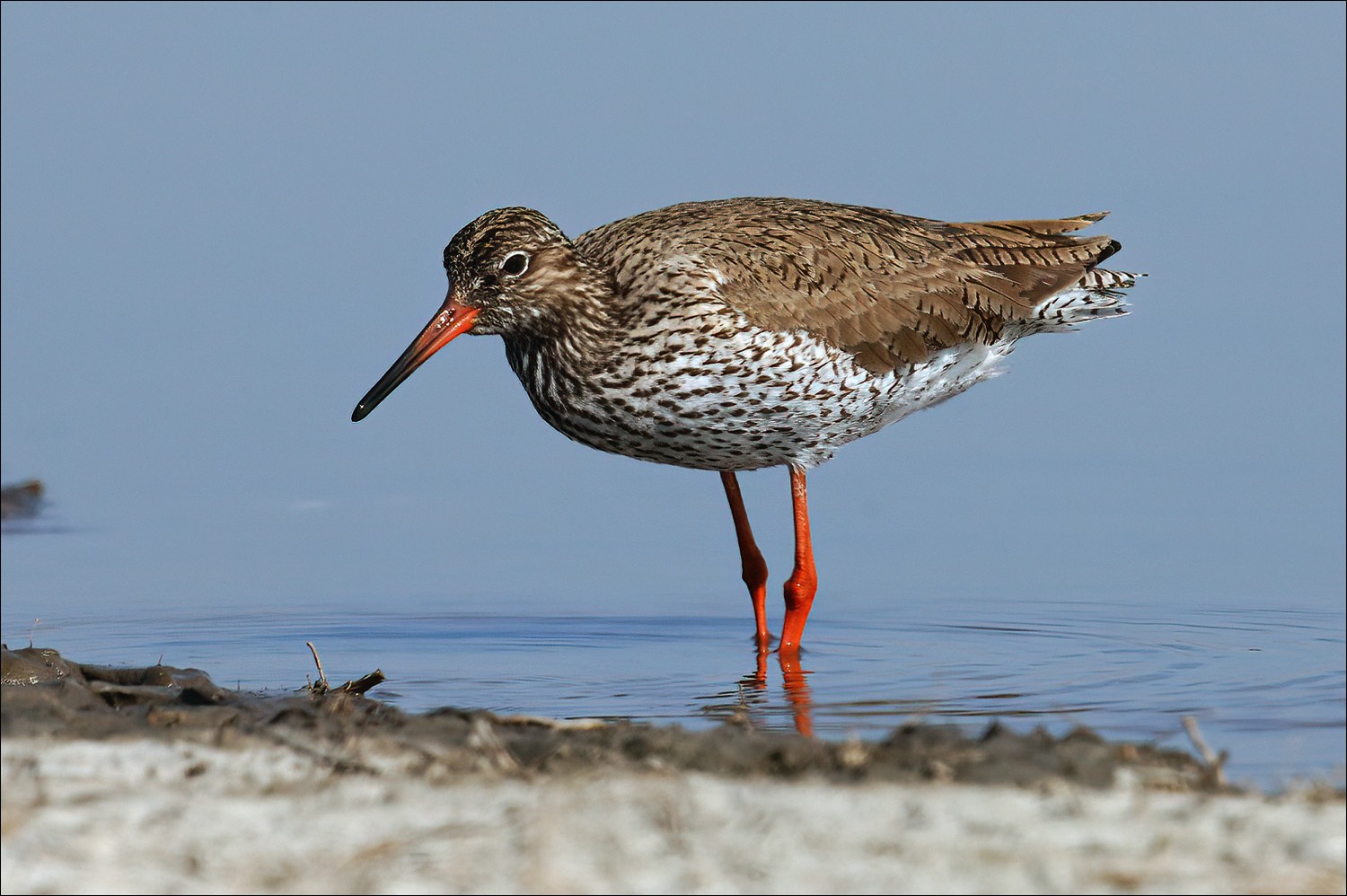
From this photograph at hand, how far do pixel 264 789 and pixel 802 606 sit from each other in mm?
5601

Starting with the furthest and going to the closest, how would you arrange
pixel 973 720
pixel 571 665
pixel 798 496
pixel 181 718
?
pixel 798 496, pixel 571 665, pixel 973 720, pixel 181 718

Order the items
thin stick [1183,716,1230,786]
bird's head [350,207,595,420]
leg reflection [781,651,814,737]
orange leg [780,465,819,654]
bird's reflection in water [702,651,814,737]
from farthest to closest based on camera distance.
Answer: orange leg [780,465,819,654], bird's head [350,207,595,420], bird's reflection in water [702,651,814,737], leg reflection [781,651,814,737], thin stick [1183,716,1230,786]

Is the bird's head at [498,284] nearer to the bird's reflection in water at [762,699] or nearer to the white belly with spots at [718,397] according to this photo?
the white belly with spots at [718,397]

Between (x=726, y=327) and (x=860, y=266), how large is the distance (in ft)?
4.25

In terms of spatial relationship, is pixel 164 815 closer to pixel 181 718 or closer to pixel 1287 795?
pixel 181 718

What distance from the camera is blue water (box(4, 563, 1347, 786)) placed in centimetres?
822

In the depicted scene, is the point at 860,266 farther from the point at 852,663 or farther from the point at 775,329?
the point at 852,663

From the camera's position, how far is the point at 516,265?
381 inches

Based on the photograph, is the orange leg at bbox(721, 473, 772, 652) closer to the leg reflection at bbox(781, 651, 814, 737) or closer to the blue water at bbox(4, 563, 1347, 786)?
the blue water at bbox(4, 563, 1347, 786)

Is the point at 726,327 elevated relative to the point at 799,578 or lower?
elevated

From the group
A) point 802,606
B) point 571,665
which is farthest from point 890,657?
point 571,665

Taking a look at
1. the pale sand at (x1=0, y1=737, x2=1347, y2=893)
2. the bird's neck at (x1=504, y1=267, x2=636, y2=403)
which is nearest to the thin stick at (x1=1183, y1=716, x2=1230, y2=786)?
the pale sand at (x1=0, y1=737, x2=1347, y2=893)

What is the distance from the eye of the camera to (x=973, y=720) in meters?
8.14

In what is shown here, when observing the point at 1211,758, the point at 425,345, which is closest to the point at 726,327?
the point at 425,345
